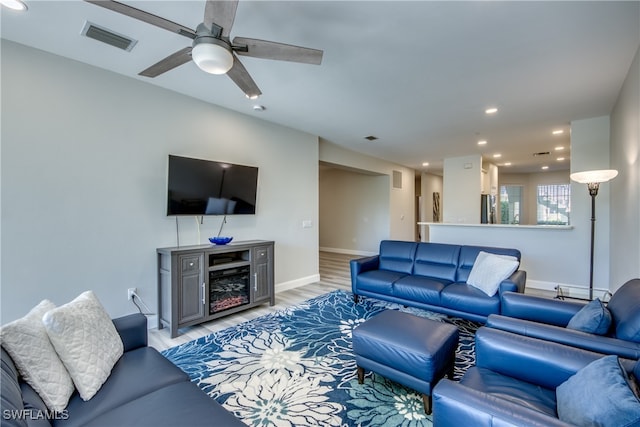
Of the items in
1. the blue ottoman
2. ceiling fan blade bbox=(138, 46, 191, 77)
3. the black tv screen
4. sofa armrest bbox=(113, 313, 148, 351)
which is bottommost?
the blue ottoman

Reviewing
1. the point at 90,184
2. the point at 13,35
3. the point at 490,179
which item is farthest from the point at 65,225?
the point at 490,179

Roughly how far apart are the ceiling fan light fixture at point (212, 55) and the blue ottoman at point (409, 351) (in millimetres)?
2167

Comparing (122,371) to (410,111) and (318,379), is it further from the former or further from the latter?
(410,111)

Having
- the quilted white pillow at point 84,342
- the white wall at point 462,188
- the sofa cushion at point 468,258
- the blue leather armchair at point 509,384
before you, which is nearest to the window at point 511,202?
the white wall at point 462,188

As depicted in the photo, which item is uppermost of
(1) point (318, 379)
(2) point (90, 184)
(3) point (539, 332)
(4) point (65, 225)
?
(2) point (90, 184)

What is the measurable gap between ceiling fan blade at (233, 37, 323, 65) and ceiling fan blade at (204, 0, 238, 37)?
137 millimetres

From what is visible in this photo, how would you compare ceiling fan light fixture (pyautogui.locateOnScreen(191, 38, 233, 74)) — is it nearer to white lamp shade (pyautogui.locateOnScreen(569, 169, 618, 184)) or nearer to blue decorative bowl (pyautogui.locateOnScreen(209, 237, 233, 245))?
blue decorative bowl (pyautogui.locateOnScreen(209, 237, 233, 245))

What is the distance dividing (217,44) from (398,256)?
3557 mm

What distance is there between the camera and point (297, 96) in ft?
11.8

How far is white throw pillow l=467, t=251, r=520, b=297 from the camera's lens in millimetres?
3055

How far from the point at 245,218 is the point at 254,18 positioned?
274 cm

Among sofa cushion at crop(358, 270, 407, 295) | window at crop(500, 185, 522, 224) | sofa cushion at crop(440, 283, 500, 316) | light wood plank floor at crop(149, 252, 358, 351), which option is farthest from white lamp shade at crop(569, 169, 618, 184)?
window at crop(500, 185, 522, 224)

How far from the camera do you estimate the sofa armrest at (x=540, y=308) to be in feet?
7.27

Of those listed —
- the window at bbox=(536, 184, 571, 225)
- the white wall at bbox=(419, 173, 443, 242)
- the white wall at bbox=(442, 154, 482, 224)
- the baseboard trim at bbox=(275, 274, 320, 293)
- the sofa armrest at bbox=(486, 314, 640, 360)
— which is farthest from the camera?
the window at bbox=(536, 184, 571, 225)
